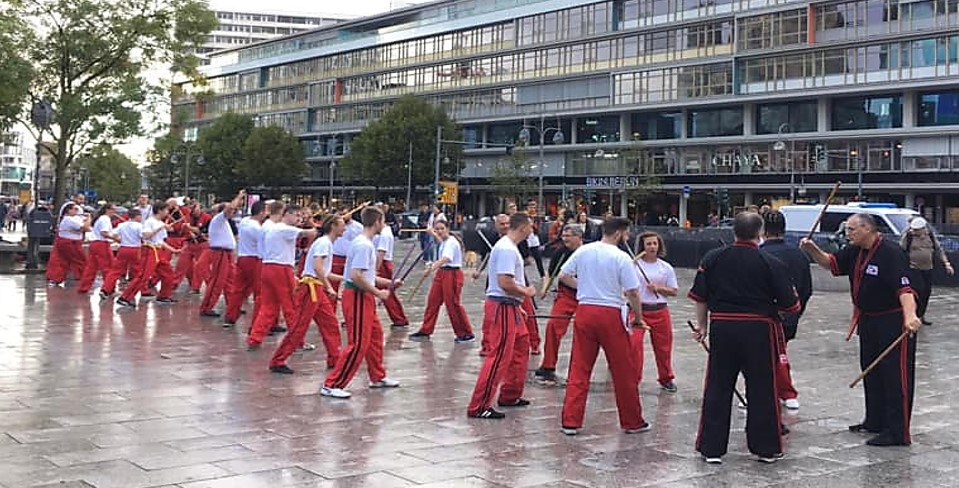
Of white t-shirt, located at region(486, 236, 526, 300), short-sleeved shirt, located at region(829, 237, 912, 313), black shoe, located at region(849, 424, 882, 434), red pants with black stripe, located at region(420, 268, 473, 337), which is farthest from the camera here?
red pants with black stripe, located at region(420, 268, 473, 337)

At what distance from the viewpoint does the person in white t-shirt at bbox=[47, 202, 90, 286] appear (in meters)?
18.1

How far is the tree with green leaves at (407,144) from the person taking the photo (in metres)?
67.1

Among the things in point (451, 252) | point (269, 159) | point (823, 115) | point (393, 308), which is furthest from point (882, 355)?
point (269, 159)

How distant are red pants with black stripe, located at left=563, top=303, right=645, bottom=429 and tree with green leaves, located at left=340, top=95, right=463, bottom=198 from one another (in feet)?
196

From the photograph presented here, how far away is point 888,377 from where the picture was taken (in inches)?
287

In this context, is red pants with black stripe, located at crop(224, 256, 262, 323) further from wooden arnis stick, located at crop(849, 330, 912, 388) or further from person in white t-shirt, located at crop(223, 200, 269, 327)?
wooden arnis stick, located at crop(849, 330, 912, 388)

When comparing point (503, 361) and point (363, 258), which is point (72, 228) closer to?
point (363, 258)

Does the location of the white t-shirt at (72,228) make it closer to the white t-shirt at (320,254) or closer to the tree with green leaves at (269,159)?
the white t-shirt at (320,254)

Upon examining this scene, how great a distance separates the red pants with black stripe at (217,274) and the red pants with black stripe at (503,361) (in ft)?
23.0

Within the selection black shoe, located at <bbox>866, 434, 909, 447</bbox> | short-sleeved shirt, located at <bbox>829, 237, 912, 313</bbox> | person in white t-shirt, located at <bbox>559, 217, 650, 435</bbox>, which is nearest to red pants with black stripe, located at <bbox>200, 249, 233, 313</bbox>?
person in white t-shirt, located at <bbox>559, 217, 650, 435</bbox>

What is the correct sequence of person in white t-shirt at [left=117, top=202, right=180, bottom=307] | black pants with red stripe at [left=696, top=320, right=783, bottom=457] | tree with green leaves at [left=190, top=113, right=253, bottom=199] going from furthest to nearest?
1. tree with green leaves at [left=190, top=113, right=253, bottom=199]
2. person in white t-shirt at [left=117, top=202, right=180, bottom=307]
3. black pants with red stripe at [left=696, top=320, right=783, bottom=457]

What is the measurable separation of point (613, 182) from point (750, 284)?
56.5m

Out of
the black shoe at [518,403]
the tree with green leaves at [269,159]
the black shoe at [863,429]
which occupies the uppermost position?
the tree with green leaves at [269,159]

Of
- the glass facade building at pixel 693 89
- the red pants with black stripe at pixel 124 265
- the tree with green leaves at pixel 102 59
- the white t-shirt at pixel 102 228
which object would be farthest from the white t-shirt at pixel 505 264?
the glass facade building at pixel 693 89
